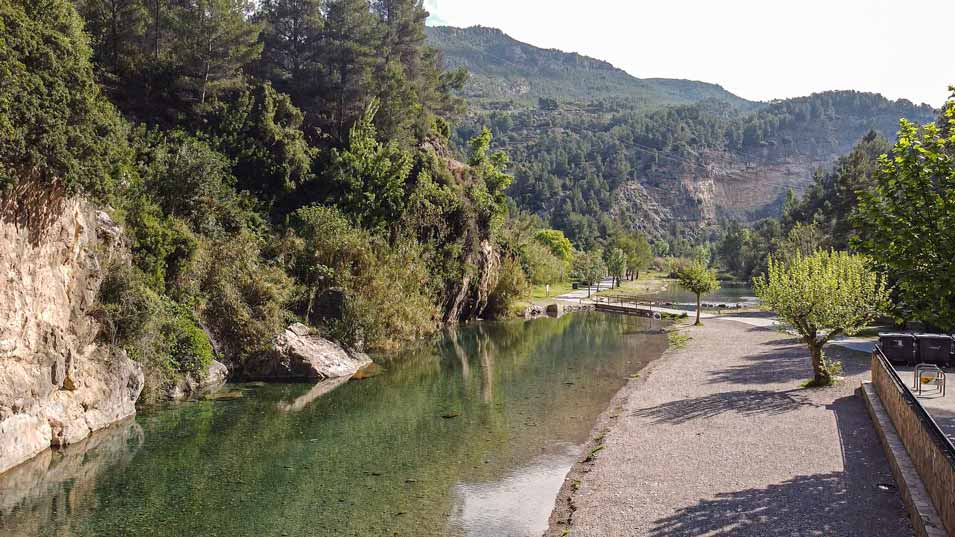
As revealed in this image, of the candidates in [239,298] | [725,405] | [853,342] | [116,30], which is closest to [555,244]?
[853,342]

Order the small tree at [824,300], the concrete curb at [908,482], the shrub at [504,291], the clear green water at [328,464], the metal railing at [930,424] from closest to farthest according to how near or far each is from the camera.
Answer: the metal railing at [930,424] → the concrete curb at [908,482] → the clear green water at [328,464] → the small tree at [824,300] → the shrub at [504,291]

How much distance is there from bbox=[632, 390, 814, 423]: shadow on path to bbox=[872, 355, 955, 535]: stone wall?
377cm

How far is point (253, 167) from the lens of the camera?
45.1 meters

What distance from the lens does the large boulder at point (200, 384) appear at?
2781 cm

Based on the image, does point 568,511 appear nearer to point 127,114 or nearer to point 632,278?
point 127,114

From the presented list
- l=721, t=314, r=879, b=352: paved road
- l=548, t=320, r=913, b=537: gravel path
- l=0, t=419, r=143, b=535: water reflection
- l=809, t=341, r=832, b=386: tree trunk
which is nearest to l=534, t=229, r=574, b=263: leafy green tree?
l=721, t=314, r=879, b=352: paved road

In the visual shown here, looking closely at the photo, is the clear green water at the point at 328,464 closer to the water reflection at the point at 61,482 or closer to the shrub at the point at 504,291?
the water reflection at the point at 61,482

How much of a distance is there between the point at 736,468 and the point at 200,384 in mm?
22739

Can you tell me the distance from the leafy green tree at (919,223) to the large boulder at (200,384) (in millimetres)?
25686

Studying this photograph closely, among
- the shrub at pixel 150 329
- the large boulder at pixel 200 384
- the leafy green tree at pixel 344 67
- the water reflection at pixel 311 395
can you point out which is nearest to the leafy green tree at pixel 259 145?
the leafy green tree at pixel 344 67

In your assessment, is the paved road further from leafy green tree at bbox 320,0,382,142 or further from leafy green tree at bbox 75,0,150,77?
leafy green tree at bbox 75,0,150,77

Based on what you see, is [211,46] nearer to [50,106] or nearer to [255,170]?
[255,170]

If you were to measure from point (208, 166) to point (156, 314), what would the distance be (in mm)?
13763

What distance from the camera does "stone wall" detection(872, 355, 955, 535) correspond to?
474 inches
